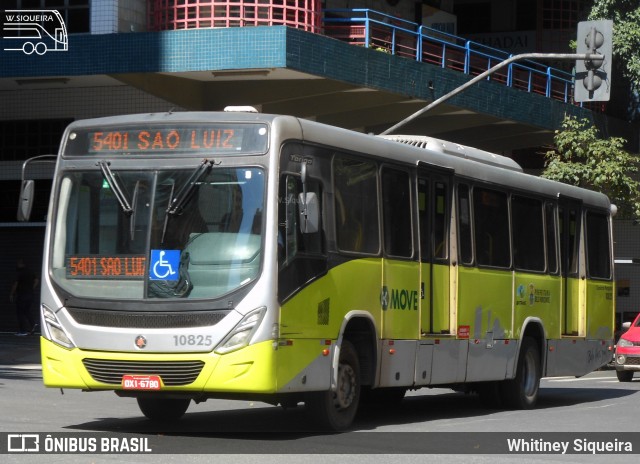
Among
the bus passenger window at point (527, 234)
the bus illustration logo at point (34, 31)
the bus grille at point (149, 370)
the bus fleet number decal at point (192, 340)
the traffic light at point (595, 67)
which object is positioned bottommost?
the bus grille at point (149, 370)

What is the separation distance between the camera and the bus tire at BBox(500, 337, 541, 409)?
18.3 meters

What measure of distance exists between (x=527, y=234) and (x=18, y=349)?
13.4m

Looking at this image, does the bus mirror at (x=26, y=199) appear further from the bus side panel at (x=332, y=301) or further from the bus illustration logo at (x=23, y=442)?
the bus side panel at (x=332, y=301)

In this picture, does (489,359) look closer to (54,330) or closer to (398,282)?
(398,282)

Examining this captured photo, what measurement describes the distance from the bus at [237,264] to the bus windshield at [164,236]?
0.01 meters

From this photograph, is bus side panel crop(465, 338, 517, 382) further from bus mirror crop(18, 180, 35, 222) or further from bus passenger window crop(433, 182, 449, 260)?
bus mirror crop(18, 180, 35, 222)

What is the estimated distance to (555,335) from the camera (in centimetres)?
1958

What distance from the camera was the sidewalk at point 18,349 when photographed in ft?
85.4

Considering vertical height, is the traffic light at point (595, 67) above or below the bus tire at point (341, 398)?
above

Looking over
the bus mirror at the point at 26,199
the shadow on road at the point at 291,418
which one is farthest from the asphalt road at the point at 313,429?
the bus mirror at the point at 26,199

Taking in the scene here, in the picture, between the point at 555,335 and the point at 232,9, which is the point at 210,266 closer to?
the point at 555,335

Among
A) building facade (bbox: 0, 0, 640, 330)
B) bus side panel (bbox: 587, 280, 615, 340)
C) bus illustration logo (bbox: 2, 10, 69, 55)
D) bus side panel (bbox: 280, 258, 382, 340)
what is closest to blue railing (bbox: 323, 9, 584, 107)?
building facade (bbox: 0, 0, 640, 330)

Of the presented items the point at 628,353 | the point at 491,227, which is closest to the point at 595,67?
the point at 628,353

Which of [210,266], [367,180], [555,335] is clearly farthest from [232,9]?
[210,266]
